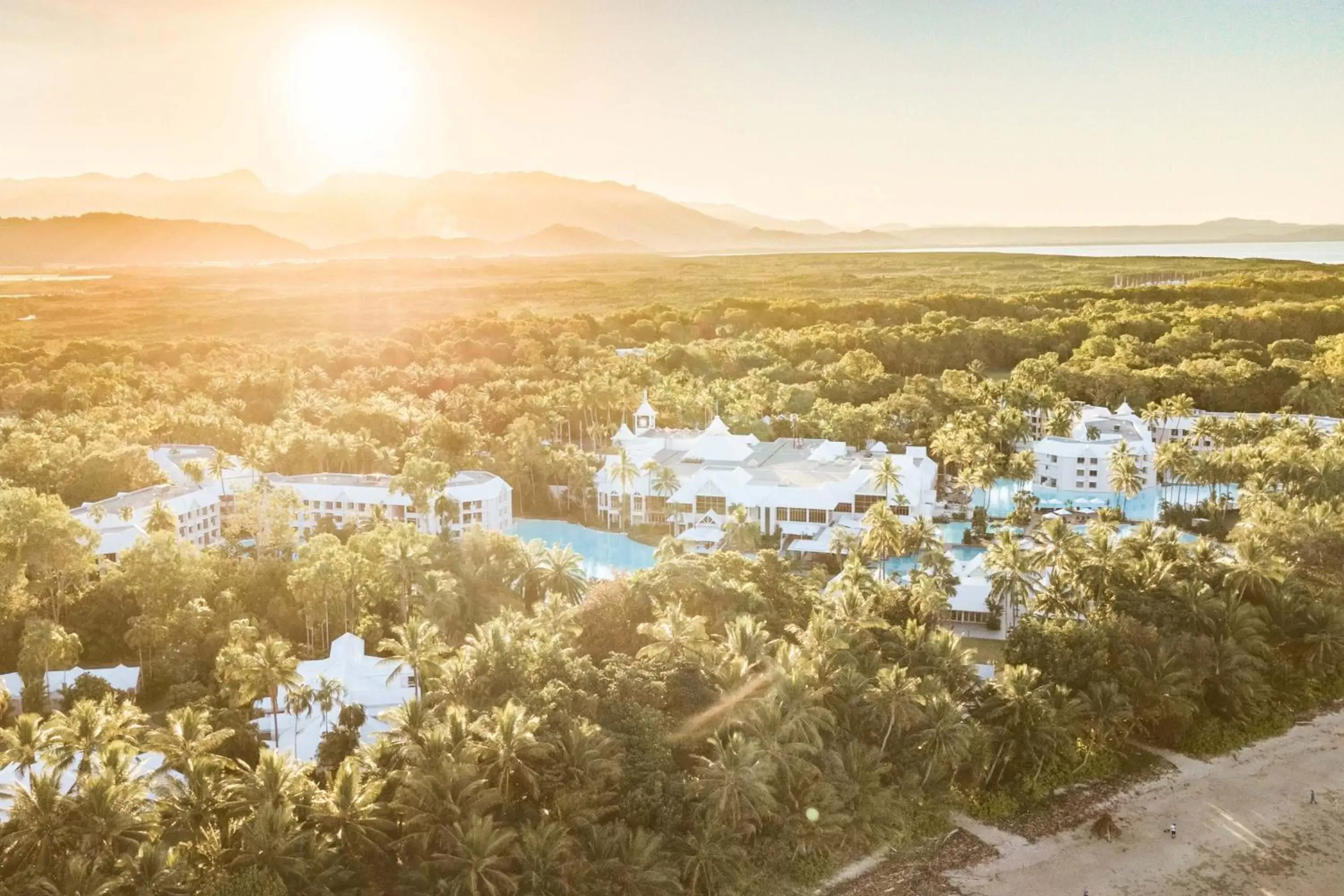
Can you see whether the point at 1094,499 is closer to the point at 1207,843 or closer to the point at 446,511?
the point at 1207,843

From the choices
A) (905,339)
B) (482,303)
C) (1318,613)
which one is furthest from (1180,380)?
(482,303)

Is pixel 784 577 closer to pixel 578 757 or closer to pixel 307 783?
pixel 578 757

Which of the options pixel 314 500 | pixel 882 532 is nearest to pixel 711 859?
pixel 882 532

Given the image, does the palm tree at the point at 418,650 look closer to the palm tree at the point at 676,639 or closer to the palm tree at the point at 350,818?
the palm tree at the point at 350,818

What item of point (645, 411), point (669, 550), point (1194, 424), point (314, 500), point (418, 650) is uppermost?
point (645, 411)

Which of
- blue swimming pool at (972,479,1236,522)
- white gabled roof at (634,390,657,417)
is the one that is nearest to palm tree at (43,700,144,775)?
blue swimming pool at (972,479,1236,522)

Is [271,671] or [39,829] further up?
[271,671]
